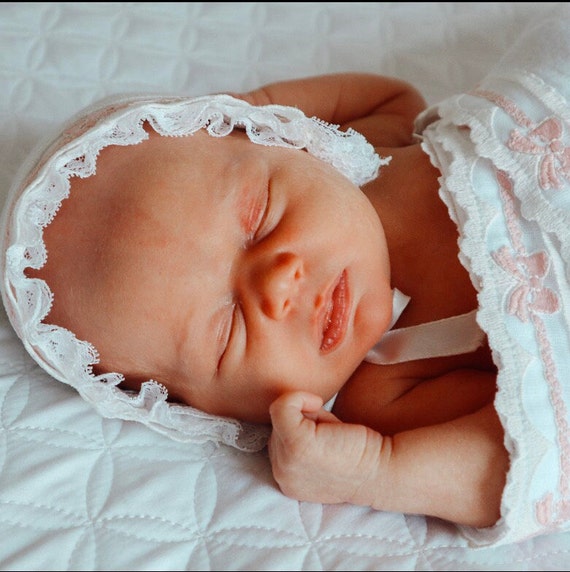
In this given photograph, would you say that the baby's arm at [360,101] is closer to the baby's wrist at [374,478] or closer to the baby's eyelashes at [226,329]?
the baby's eyelashes at [226,329]

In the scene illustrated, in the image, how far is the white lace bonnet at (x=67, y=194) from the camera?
102 centimetres

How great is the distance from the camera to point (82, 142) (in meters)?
1.04

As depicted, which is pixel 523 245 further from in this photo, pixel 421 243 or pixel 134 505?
pixel 134 505

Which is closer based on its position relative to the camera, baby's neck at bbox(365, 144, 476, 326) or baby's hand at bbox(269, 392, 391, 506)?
baby's hand at bbox(269, 392, 391, 506)

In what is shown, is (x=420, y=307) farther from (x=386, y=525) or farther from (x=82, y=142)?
(x=82, y=142)

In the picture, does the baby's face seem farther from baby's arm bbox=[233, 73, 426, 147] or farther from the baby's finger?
baby's arm bbox=[233, 73, 426, 147]

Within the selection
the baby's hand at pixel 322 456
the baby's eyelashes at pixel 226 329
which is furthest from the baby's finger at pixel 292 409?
the baby's eyelashes at pixel 226 329

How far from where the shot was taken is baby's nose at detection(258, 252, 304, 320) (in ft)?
3.18

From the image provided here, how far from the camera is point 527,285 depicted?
3.36 ft

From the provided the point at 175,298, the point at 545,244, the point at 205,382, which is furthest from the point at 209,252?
the point at 545,244

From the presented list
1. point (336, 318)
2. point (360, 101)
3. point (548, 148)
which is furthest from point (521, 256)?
point (360, 101)

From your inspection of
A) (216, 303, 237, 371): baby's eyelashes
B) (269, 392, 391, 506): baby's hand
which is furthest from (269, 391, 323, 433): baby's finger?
(216, 303, 237, 371): baby's eyelashes

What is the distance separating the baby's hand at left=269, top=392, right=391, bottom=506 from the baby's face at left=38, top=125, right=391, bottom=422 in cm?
6

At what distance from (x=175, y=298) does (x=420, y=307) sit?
38 centimetres
